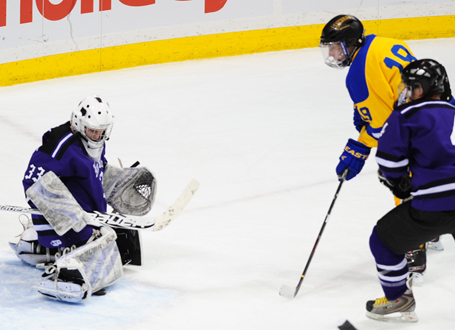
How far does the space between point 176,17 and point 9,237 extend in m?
3.54

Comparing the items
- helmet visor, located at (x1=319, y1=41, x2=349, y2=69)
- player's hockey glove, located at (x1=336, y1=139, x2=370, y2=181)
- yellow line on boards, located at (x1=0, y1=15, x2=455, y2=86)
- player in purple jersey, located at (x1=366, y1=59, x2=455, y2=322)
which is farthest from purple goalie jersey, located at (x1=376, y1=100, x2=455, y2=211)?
yellow line on boards, located at (x1=0, y1=15, x2=455, y2=86)

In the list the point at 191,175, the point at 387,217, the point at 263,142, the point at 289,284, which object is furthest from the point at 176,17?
the point at 387,217

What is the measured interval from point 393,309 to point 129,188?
1.32 m

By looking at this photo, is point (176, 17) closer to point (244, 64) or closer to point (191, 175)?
point (244, 64)

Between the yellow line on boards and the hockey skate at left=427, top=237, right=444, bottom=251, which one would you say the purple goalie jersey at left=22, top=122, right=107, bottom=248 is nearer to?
the hockey skate at left=427, top=237, right=444, bottom=251

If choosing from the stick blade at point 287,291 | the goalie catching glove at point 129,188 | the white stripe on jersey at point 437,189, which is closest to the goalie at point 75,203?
the goalie catching glove at point 129,188

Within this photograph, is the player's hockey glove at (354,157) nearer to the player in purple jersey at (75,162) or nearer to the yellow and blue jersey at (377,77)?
the yellow and blue jersey at (377,77)

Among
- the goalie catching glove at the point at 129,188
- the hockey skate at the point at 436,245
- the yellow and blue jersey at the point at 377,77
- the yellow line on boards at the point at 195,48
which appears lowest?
the hockey skate at the point at 436,245

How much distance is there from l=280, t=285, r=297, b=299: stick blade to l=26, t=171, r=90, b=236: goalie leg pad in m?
0.86

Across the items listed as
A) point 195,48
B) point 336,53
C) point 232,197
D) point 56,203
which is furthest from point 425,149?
point 195,48

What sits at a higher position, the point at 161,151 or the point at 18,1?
the point at 18,1

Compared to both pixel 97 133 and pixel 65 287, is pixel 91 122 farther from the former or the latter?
pixel 65 287

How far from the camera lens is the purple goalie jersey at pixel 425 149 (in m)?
2.41

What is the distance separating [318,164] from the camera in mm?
4691
